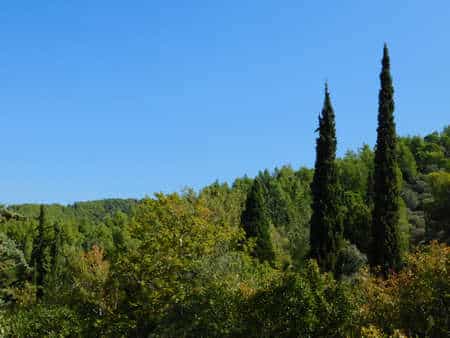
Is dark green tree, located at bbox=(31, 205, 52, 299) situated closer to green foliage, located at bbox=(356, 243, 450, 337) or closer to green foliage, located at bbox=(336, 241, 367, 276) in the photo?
green foliage, located at bbox=(336, 241, 367, 276)

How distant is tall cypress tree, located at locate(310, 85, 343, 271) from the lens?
70.5 ft

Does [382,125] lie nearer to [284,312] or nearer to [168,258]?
[168,258]

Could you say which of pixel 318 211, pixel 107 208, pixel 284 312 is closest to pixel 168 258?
pixel 284 312

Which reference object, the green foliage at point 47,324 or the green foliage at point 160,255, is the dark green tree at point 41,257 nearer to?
the green foliage at point 160,255

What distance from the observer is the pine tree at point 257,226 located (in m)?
32.2

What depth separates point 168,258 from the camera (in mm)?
16500

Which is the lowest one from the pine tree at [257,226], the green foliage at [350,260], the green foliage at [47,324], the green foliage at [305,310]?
the green foliage at [47,324]

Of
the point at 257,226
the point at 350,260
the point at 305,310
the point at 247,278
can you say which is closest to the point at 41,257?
the point at 257,226

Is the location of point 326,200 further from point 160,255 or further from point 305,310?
point 305,310

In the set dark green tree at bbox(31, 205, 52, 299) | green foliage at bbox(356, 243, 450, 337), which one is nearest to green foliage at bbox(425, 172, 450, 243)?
green foliage at bbox(356, 243, 450, 337)

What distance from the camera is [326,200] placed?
22.2 metres

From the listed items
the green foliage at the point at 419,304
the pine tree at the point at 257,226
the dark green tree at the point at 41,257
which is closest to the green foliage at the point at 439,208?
the pine tree at the point at 257,226

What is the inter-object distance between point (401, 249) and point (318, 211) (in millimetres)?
3833

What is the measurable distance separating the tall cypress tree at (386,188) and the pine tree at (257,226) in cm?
1213
